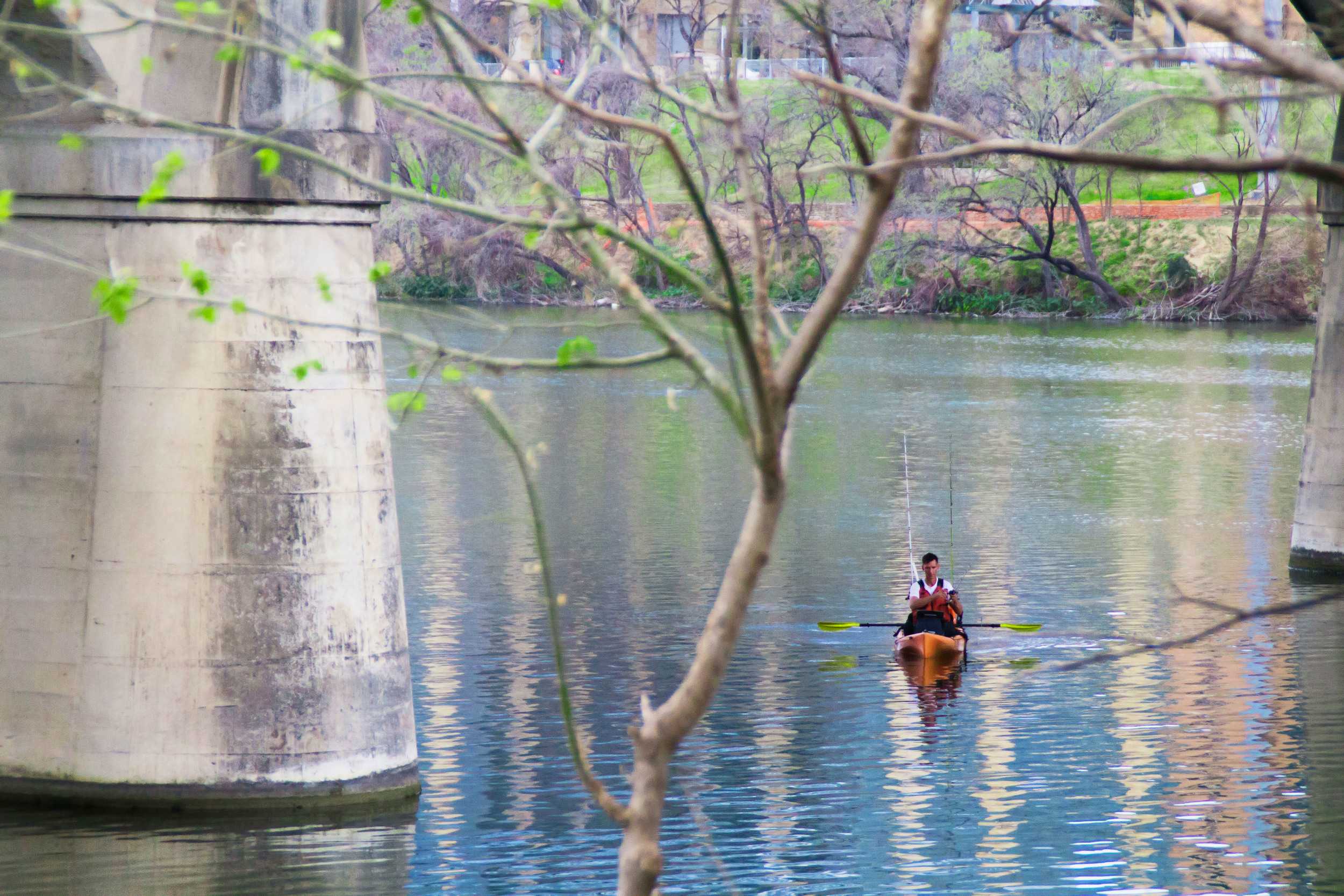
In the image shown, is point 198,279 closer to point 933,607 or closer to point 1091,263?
point 933,607

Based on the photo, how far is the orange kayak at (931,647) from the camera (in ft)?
58.7

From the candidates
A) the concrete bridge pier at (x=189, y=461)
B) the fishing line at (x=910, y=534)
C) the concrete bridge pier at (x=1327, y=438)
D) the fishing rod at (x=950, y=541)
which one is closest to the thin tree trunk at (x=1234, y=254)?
the fishing rod at (x=950, y=541)

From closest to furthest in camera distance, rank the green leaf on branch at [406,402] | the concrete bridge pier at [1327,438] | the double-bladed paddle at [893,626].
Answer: the green leaf on branch at [406,402]
the double-bladed paddle at [893,626]
the concrete bridge pier at [1327,438]

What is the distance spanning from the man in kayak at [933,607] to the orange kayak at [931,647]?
0.23 feet

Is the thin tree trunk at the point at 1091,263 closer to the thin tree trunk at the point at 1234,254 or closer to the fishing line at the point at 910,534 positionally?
the thin tree trunk at the point at 1234,254

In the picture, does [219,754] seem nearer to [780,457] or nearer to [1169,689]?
[780,457]

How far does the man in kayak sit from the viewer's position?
18.0 metres

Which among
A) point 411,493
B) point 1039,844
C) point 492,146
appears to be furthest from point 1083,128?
point 492,146

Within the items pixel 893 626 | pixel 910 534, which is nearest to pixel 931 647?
pixel 893 626

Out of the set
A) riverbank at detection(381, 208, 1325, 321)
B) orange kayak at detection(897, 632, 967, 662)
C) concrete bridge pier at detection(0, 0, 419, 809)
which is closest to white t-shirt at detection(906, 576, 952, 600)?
orange kayak at detection(897, 632, 967, 662)

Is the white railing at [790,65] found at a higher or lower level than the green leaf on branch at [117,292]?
higher

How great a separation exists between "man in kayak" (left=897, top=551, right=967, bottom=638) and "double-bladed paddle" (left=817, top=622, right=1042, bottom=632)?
81 centimetres

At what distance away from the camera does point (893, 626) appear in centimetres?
1947

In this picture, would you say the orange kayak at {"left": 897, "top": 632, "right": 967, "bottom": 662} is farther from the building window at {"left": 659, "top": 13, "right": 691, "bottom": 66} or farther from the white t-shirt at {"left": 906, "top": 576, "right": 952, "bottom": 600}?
the building window at {"left": 659, "top": 13, "right": 691, "bottom": 66}
